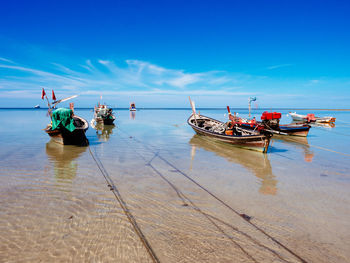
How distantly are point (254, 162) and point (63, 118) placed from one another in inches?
627

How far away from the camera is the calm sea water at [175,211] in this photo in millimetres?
4758

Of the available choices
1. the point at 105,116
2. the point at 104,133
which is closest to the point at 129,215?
the point at 104,133

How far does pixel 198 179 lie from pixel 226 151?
767 centimetres

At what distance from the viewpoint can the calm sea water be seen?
4.76 meters

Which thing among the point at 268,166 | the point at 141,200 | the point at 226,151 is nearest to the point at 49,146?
the point at 141,200

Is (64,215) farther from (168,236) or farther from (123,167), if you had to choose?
(123,167)

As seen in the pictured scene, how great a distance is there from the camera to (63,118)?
1606 centimetres

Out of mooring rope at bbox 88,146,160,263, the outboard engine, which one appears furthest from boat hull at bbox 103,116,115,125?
mooring rope at bbox 88,146,160,263

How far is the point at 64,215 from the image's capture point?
243 inches

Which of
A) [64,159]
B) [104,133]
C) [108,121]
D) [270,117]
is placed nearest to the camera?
[64,159]

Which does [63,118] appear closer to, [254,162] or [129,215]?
[129,215]

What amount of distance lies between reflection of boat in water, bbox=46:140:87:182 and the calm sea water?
11cm

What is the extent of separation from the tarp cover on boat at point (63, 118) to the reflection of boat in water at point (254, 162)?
11161 millimetres

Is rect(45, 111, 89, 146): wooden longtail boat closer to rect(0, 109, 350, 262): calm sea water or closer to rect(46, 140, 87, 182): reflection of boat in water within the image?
rect(46, 140, 87, 182): reflection of boat in water
